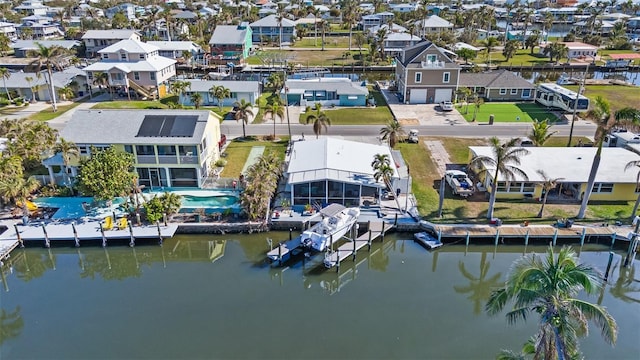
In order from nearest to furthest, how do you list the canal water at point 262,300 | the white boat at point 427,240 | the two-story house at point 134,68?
the canal water at point 262,300
the white boat at point 427,240
the two-story house at point 134,68

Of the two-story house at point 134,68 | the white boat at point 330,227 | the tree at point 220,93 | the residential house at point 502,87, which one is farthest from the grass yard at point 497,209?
the two-story house at point 134,68

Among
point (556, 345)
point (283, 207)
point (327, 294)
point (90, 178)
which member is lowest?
point (327, 294)

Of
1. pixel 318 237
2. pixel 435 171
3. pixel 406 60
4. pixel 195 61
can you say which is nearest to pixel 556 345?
pixel 318 237

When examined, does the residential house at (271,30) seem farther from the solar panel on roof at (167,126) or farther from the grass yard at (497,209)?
the grass yard at (497,209)

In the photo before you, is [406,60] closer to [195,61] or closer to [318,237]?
[318,237]

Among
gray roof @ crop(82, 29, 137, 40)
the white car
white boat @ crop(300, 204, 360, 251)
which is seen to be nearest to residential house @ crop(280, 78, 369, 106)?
the white car

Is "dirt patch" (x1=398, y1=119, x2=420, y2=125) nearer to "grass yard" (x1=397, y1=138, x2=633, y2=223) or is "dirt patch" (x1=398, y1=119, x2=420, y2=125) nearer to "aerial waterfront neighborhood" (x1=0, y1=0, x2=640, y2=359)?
"aerial waterfront neighborhood" (x1=0, y1=0, x2=640, y2=359)
